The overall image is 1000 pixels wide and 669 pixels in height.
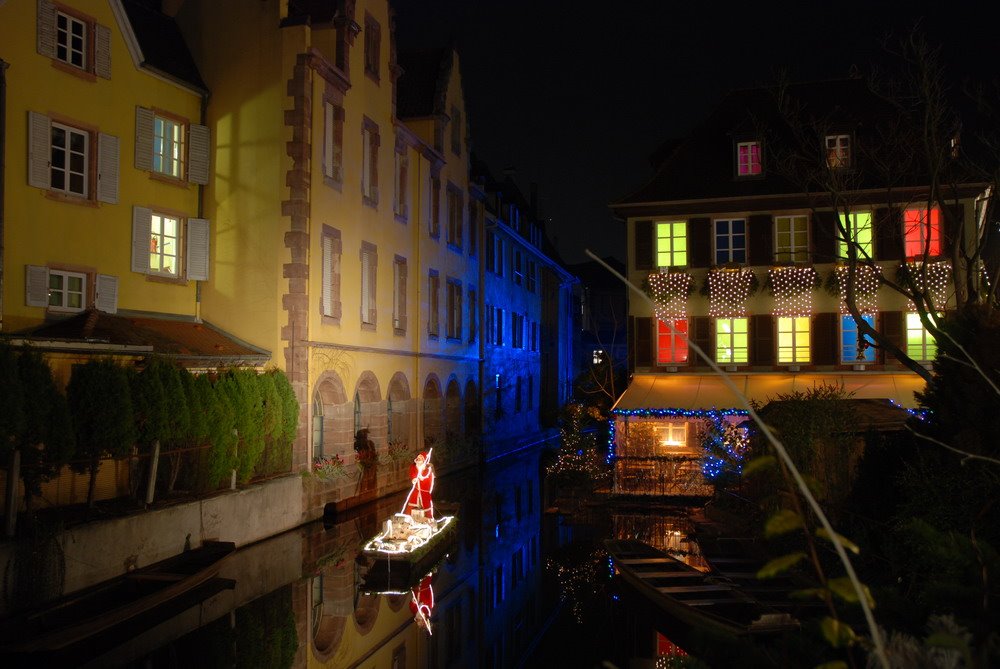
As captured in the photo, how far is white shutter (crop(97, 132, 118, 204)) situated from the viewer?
2038cm

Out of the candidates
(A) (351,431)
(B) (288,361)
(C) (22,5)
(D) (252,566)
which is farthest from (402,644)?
(C) (22,5)

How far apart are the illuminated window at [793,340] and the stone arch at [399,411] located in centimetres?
1125

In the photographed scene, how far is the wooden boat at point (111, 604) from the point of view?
426 inches

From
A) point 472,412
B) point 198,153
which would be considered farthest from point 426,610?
point 472,412

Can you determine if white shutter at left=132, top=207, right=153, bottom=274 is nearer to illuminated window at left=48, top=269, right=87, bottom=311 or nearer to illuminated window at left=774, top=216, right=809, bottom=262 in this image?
illuminated window at left=48, top=269, right=87, bottom=311

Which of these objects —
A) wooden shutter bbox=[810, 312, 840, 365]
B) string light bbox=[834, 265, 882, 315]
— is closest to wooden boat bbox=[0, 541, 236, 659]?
wooden shutter bbox=[810, 312, 840, 365]

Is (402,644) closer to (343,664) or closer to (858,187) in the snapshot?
(343,664)

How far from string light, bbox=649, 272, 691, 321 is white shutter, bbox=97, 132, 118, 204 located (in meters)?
15.2

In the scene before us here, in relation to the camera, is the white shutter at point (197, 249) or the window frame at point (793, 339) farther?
the window frame at point (793, 339)

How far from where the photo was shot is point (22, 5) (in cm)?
1853

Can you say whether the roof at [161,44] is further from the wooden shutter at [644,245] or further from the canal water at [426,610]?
the wooden shutter at [644,245]

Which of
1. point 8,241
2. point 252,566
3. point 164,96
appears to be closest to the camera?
point 252,566

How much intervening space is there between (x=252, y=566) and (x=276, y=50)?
41.7 ft

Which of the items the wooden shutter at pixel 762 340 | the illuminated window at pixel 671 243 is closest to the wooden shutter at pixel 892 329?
the wooden shutter at pixel 762 340
